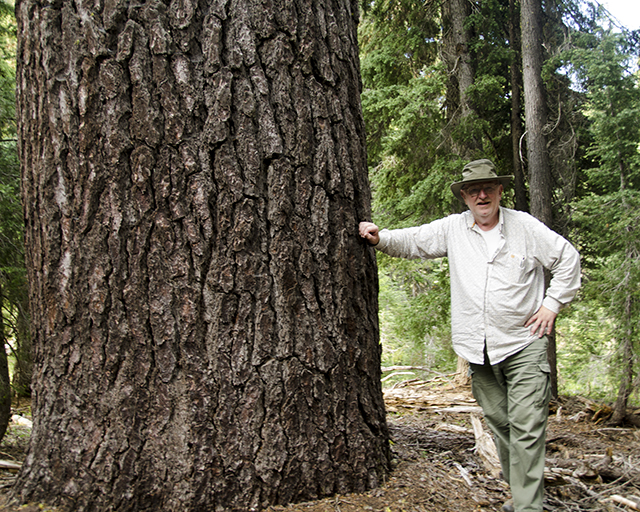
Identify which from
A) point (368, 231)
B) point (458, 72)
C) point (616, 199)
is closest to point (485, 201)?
point (368, 231)

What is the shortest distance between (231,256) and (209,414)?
2.63 feet

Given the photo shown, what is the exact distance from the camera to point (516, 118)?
8719mm

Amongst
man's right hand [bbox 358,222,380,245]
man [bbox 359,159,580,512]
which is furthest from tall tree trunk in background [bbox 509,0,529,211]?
man's right hand [bbox 358,222,380,245]

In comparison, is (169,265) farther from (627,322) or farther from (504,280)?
(627,322)

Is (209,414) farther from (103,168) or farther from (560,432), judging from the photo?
(560,432)

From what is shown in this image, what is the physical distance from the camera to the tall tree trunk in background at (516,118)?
8.68 metres

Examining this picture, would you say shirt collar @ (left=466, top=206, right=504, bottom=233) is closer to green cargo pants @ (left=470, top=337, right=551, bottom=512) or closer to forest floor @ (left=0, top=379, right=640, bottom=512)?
green cargo pants @ (left=470, top=337, right=551, bottom=512)

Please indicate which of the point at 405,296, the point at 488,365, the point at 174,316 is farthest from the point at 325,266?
the point at 405,296

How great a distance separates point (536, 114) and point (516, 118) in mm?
693

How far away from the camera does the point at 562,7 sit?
8.45 meters

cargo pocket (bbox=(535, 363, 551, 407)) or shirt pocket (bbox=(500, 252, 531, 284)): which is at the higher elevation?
shirt pocket (bbox=(500, 252, 531, 284))

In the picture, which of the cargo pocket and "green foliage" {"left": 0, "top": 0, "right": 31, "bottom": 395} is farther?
"green foliage" {"left": 0, "top": 0, "right": 31, "bottom": 395}

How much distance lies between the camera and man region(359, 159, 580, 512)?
316cm

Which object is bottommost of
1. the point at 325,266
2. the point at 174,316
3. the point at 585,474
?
the point at 585,474
